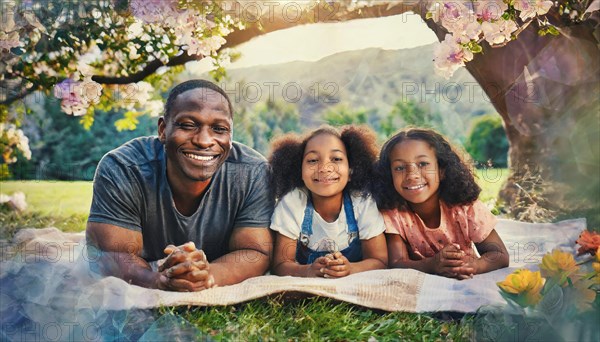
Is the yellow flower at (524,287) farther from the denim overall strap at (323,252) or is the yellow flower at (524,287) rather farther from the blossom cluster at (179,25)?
the blossom cluster at (179,25)

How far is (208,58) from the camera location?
3.65 metres

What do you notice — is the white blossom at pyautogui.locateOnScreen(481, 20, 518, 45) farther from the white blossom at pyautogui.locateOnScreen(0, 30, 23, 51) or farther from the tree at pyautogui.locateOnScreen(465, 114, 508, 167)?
the white blossom at pyautogui.locateOnScreen(0, 30, 23, 51)

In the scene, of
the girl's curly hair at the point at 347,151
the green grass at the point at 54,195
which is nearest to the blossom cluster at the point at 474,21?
the girl's curly hair at the point at 347,151

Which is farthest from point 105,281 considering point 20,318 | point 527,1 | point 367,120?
point 527,1

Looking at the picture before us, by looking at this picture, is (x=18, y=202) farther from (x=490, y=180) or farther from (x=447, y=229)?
(x=490, y=180)

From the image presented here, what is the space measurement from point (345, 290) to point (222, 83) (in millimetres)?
1339

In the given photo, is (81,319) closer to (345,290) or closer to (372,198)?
(345,290)

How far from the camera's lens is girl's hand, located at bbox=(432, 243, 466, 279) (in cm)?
321

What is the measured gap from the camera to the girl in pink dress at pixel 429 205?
333 centimetres

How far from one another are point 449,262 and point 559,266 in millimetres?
504

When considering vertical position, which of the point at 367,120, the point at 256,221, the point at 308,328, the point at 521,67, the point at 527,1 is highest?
the point at 527,1

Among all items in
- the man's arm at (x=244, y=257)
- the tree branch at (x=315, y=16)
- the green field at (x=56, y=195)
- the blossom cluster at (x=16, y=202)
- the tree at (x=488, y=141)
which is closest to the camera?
the man's arm at (x=244, y=257)

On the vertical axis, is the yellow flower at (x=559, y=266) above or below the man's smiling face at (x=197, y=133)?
below

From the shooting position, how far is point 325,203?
3.37 meters
